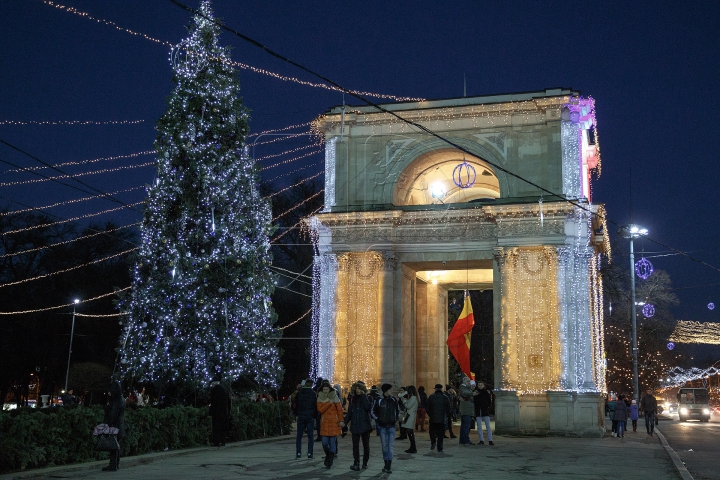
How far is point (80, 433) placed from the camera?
15.1m

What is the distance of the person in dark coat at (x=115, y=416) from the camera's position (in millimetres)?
14320

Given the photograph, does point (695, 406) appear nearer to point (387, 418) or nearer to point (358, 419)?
point (387, 418)

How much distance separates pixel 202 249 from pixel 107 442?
958 centimetres

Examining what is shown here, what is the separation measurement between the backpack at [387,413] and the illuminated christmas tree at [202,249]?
768 centimetres

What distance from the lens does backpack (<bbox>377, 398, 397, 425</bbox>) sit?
614 inches

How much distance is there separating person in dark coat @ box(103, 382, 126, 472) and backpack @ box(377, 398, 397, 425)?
4647 millimetres

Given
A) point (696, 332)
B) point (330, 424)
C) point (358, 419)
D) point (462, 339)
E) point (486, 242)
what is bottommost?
point (330, 424)

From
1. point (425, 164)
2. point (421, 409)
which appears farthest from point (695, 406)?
point (421, 409)

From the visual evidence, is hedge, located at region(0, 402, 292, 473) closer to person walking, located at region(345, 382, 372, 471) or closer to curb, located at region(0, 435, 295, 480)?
curb, located at region(0, 435, 295, 480)

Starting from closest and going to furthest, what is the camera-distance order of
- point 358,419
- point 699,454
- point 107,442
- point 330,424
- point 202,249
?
point 107,442 < point 358,419 < point 330,424 < point 699,454 < point 202,249

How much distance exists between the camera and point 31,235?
44.7 metres

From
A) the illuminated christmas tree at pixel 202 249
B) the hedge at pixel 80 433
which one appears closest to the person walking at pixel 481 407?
the illuminated christmas tree at pixel 202 249

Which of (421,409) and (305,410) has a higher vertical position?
(305,410)

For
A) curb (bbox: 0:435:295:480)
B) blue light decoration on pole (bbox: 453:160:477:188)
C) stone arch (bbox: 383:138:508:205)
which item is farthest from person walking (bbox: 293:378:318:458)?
blue light decoration on pole (bbox: 453:160:477:188)
